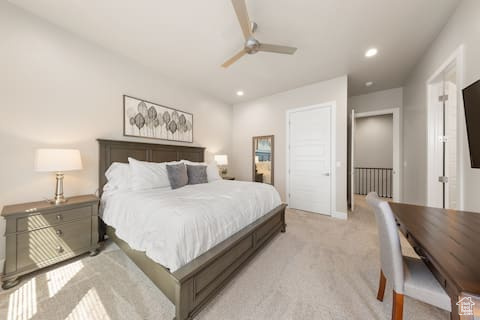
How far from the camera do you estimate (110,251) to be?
2164 millimetres

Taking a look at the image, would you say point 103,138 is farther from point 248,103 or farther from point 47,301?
point 248,103

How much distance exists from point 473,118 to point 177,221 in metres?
2.65

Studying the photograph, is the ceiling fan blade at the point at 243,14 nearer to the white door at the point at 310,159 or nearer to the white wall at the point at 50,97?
the white wall at the point at 50,97

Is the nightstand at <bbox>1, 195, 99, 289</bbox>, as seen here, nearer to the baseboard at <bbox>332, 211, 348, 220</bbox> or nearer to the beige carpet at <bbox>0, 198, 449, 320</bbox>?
the beige carpet at <bbox>0, 198, 449, 320</bbox>

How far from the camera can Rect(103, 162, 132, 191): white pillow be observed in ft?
7.64

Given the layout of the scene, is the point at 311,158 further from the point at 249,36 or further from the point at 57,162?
the point at 57,162

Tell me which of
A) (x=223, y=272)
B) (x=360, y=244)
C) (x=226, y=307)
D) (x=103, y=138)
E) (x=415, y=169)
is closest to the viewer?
(x=226, y=307)

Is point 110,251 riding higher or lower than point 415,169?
lower

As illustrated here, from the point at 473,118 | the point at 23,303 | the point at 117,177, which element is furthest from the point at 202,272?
the point at 473,118

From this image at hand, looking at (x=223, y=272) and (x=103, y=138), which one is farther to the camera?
(x=103, y=138)

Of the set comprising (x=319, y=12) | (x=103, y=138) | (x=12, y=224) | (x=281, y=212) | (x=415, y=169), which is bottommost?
(x=281, y=212)

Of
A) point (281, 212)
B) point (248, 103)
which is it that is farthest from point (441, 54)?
point (248, 103)

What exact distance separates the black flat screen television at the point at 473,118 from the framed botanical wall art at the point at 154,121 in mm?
3898

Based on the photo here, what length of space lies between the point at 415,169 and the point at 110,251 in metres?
4.98
